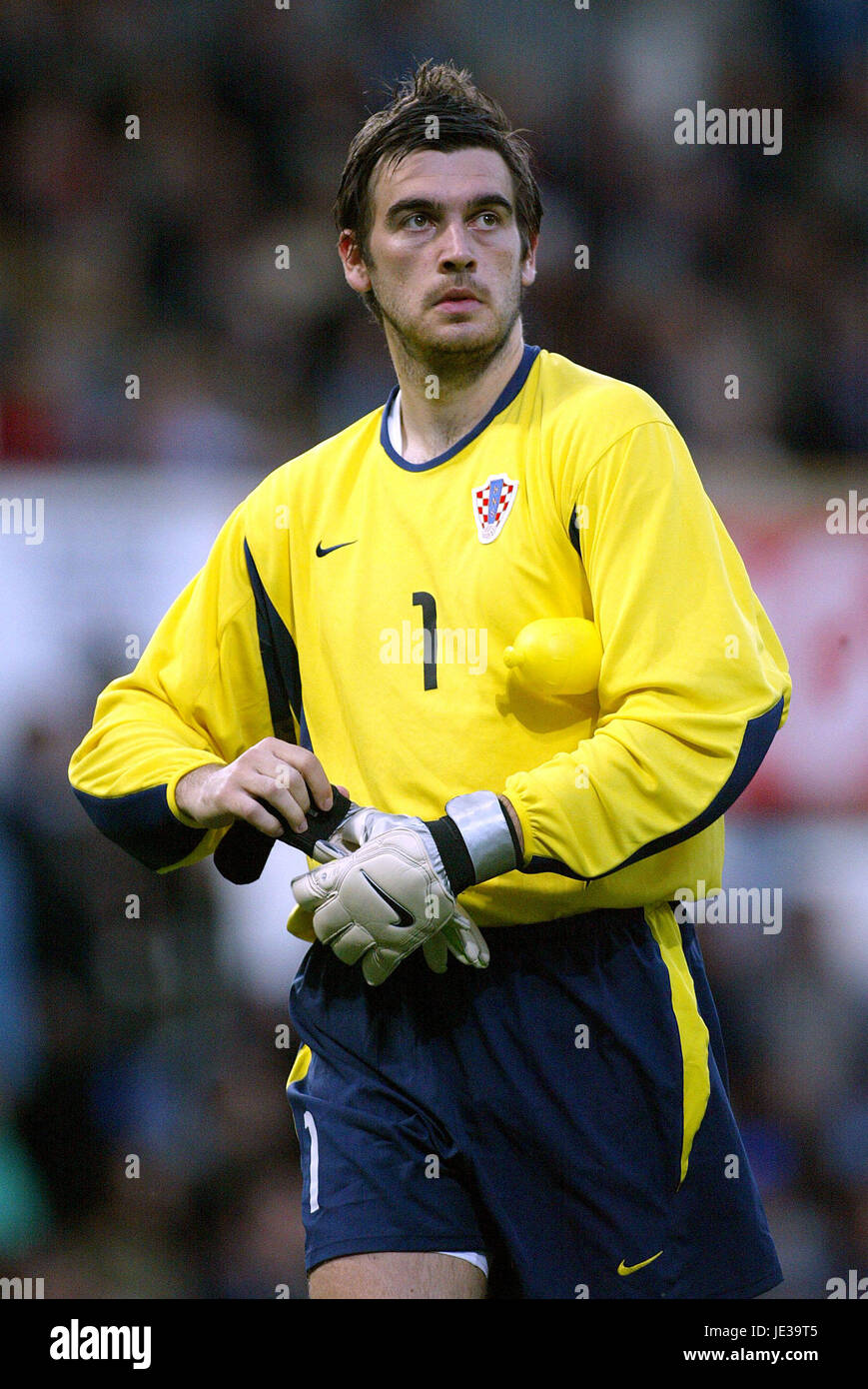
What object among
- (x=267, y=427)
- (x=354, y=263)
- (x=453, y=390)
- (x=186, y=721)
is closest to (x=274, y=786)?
→ (x=186, y=721)

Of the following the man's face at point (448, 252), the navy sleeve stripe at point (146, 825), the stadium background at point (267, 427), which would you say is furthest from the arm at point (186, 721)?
the stadium background at point (267, 427)

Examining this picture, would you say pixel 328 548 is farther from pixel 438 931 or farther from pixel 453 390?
pixel 438 931

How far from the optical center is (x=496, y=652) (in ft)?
7.84

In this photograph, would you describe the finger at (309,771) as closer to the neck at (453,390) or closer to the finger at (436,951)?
the finger at (436,951)

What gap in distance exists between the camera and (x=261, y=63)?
4.89m

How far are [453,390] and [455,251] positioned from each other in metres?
0.21

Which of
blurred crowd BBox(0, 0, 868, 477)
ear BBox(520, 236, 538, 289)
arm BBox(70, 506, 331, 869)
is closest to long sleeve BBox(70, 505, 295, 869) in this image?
arm BBox(70, 506, 331, 869)

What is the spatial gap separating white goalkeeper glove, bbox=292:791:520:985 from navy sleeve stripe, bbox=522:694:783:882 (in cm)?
6

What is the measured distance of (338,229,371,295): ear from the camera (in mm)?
2711

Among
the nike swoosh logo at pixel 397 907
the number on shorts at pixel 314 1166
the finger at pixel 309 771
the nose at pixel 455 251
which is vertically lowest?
the number on shorts at pixel 314 1166

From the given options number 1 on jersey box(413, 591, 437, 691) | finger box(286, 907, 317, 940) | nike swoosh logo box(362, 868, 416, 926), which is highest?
number 1 on jersey box(413, 591, 437, 691)

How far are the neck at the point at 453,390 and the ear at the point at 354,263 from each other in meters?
0.18

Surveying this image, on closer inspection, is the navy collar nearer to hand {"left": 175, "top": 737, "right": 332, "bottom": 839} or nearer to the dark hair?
the dark hair

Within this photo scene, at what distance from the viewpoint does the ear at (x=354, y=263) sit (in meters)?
2.71
